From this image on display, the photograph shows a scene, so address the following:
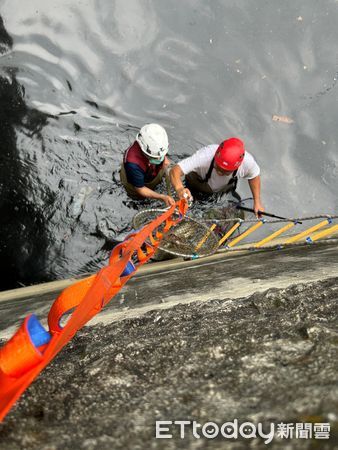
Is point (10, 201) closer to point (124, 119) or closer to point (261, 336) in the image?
point (124, 119)

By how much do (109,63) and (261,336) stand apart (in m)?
5.98

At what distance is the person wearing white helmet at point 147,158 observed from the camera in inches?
180

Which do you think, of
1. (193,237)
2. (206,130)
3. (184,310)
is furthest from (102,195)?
(184,310)

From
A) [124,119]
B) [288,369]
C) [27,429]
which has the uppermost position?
[124,119]

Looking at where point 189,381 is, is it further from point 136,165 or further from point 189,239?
point 136,165

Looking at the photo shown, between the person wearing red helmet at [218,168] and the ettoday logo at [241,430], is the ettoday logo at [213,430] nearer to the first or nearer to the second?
the ettoday logo at [241,430]

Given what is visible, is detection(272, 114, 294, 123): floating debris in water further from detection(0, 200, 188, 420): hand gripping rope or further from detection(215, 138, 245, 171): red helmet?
detection(0, 200, 188, 420): hand gripping rope

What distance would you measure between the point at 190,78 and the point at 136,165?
2.69 m

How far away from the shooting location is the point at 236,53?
684 centimetres

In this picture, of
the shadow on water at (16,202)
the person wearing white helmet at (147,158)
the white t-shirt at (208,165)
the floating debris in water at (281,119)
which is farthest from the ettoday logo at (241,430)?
the floating debris in water at (281,119)

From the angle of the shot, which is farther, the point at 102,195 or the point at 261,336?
the point at 102,195

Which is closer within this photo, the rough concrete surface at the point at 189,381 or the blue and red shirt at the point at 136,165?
the rough concrete surface at the point at 189,381

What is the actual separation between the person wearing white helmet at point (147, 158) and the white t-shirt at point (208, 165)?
11.7 inches

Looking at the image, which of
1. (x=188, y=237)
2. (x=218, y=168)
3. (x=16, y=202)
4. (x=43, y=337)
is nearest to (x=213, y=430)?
(x=43, y=337)
